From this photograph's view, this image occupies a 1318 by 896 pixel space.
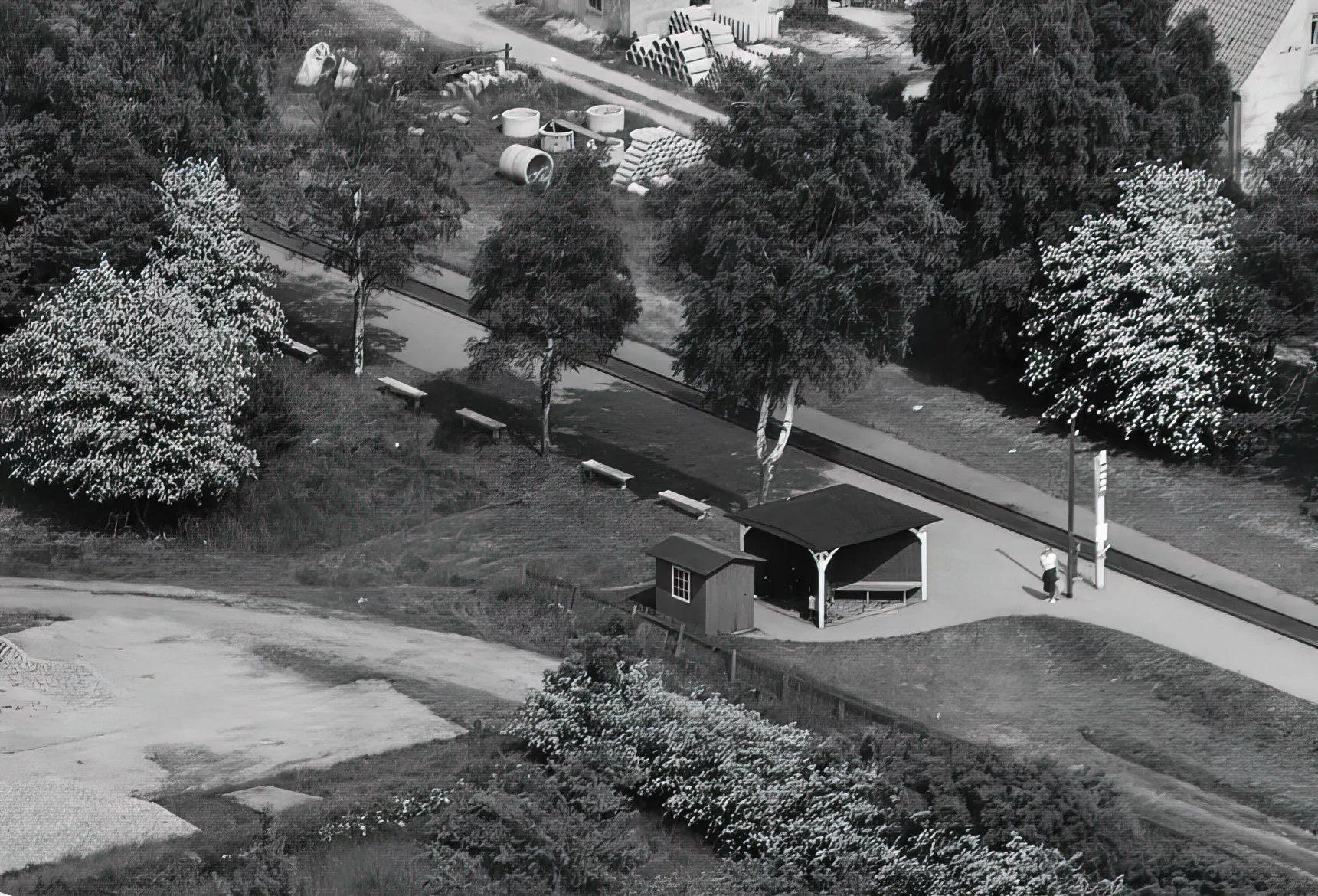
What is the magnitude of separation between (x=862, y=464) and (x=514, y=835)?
23.8 m

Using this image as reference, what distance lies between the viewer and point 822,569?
40.1m

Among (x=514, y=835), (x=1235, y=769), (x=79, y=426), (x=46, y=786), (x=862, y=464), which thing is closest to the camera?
(x=514, y=835)

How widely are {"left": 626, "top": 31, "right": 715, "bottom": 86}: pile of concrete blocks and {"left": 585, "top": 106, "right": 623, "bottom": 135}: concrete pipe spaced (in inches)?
194

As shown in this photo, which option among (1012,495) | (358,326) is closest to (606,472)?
(1012,495)

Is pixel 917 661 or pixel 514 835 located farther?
pixel 917 661

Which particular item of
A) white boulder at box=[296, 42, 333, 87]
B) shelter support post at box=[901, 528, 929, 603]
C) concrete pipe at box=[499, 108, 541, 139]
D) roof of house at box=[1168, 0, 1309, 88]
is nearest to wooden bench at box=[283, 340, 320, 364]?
concrete pipe at box=[499, 108, 541, 139]

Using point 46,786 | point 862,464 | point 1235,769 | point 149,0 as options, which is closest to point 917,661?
point 1235,769

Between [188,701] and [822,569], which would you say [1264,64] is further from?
[188,701]

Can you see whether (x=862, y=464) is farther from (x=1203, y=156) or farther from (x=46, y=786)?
(x=46, y=786)

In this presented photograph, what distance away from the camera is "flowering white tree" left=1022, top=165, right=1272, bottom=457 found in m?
47.8

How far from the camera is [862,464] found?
49.0 metres

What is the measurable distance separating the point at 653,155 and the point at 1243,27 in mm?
21327

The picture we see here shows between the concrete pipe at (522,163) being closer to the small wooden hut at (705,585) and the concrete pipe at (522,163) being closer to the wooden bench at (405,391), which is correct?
the wooden bench at (405,391)

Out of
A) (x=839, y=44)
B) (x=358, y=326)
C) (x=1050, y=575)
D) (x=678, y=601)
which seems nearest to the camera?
(x=678, y=601)
